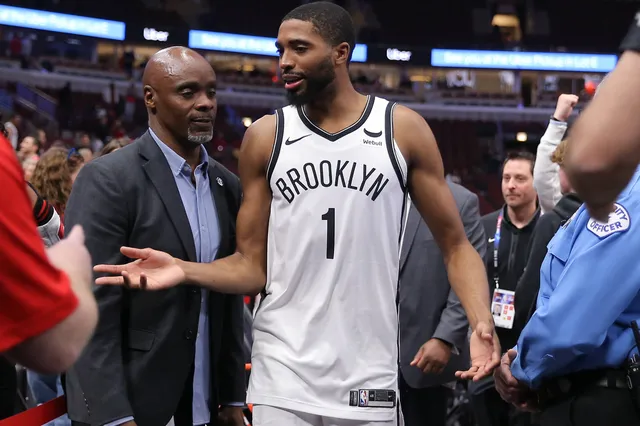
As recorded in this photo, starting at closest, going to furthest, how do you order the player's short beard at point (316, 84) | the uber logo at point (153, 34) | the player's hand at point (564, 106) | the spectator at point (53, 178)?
the player's short beard at point (316, 84)
the player's hand at point (564, 106)
the spectator at point (53, 178)
the uber logo at point (153, 34)

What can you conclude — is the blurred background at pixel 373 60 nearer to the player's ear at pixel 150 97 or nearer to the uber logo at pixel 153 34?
the uber logo at pixel 153 34

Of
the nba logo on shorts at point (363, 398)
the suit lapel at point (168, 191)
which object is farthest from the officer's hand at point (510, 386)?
the suit lapel at point (168, 191)

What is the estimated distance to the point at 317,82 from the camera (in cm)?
319

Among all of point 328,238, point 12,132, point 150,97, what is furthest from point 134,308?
point 12,132

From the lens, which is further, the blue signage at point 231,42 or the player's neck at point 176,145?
the blue signage at point 231,42

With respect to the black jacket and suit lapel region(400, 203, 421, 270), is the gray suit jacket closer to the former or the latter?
suit lapel region(400, 203, 421, 270)

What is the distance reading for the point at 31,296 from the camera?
1.46m

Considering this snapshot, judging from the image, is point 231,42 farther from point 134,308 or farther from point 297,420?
point 297,420

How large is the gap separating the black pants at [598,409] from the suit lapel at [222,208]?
4.49ft

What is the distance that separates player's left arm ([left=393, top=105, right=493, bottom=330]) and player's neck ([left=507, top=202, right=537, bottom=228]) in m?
2.71

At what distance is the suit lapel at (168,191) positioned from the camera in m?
3.17

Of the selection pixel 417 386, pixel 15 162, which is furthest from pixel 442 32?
pixel 15 162

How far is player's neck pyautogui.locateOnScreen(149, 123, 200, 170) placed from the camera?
3342 mm

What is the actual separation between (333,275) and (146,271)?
0.67 m
